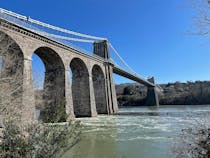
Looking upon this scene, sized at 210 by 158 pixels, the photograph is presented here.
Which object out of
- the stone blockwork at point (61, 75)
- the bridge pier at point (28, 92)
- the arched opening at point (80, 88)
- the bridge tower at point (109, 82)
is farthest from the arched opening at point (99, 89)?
the bridge pier at point (28, 92)

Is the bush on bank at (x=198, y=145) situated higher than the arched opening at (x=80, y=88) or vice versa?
the arched opening at (x=80, y=88)

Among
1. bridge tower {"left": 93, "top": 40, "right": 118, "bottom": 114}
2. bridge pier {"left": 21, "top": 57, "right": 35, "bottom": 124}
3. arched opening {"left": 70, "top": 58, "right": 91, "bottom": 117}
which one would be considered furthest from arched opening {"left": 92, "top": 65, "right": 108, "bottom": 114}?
bridge pier {"left": 21, "top": 57, "right": 35, "bottom": 124}

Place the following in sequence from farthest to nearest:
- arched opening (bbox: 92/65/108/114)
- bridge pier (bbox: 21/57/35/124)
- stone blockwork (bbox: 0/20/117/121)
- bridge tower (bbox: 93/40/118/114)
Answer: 1. bridge tower (bbox: 93/40/118/114)
2. arched opening (bbox: 92/65/108/114)
3. stone blockwork (bbox: 0/20/117/121)
4. bridge pier (bbox: 21/57/35/124)

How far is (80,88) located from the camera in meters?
24.1

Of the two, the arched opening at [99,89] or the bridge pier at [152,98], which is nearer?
the arched opening at [99,89]

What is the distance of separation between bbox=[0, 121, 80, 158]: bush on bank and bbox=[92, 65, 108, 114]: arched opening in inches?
957

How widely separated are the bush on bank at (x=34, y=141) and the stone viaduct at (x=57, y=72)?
2.46m

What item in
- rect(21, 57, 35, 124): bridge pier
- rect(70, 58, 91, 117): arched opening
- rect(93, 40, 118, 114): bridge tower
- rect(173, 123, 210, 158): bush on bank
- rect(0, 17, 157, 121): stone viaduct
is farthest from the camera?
rect(93, 40, 118, 114): bridge tower

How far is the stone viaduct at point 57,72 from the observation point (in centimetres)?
1348

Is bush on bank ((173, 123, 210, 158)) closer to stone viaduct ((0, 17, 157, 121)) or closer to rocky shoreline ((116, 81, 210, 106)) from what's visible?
stone viaduct ((0, 17, 157, 121))

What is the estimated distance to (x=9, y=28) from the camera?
13719mm

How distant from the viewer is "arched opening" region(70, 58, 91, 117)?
23223mm

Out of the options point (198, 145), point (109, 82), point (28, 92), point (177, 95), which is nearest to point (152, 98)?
point (177, 95)

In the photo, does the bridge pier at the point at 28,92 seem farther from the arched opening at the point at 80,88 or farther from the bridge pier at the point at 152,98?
→ the bridge pier at the point at 152,98
